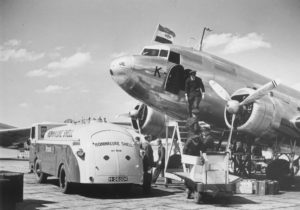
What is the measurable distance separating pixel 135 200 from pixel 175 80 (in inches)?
185

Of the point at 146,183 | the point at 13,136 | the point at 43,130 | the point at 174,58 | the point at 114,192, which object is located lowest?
the point at 114,192

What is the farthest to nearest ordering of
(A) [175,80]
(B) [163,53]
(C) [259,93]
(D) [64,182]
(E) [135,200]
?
1. (B) [163,53]
2. (A) [175,80]
3. (C) [259,93]
4. (D) [64,182]
5. (E) [135,200]

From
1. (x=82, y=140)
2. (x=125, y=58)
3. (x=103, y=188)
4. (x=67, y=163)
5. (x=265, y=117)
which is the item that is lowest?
(x=103, y=188)

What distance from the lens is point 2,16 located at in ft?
22.5

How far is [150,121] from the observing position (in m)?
16.7

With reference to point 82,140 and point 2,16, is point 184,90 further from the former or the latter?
point 2,16

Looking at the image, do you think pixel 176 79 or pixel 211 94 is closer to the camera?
pixel 176 79

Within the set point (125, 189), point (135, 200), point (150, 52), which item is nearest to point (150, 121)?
point (150, 52)

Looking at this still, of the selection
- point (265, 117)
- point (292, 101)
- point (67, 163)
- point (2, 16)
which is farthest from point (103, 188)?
point (292, 101)

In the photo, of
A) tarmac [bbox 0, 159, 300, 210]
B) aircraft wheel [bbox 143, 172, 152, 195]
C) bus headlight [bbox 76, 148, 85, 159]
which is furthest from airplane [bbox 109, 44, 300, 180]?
bus headlight [bbox 76, 148, 85, 159]

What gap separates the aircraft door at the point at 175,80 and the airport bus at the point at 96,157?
253 centimetres

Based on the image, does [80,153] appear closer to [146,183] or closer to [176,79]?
[146,183]

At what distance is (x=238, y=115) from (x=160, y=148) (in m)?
3.07

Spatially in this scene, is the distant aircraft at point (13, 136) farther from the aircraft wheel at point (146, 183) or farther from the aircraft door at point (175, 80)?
the aircraft wheel at point (146, 183)
